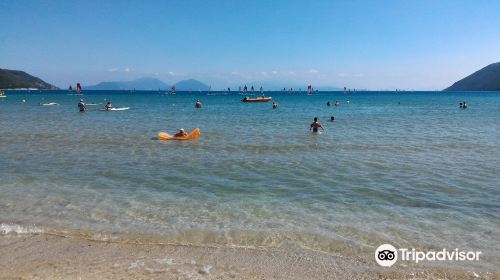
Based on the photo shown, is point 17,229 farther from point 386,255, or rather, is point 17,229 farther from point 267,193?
point 386,255

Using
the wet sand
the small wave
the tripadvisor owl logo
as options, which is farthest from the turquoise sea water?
the wet sand

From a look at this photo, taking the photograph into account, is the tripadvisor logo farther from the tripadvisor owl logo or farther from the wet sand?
the wet sand

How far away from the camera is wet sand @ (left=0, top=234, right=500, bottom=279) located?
590 centimetres

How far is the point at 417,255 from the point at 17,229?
7.43m

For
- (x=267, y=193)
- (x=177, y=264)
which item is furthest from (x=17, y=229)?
(x=267, y=193)

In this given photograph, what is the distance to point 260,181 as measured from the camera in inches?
457

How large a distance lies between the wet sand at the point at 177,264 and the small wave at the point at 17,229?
499 millimetres

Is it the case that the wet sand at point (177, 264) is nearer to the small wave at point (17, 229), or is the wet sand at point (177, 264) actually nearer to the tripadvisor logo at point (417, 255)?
the tripadvisor logo at point (417, 255)

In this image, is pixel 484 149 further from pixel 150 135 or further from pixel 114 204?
pixel 150 135

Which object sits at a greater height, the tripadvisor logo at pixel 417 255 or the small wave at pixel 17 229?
the tripadvisor logo at pixel 417 255

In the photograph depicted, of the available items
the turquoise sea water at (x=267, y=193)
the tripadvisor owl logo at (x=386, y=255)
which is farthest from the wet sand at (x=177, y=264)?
the turquoise sea water at (x=267, y=193)

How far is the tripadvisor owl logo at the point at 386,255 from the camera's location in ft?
20.8

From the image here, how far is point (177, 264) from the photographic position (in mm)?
6230

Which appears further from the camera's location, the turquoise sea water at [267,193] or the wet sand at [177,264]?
the turquoise sea water at [267,193]
